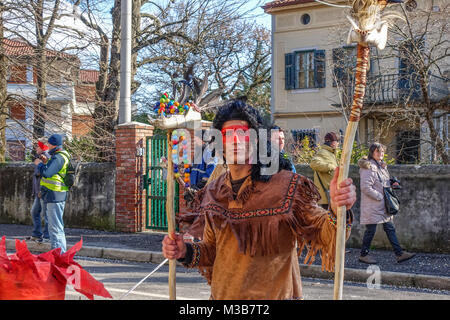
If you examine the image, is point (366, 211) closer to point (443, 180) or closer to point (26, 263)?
point (443, 180)

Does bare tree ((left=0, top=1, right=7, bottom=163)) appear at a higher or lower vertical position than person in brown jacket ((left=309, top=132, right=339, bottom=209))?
higher

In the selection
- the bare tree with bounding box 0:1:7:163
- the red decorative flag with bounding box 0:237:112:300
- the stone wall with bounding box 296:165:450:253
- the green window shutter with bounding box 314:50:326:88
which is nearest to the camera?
the red decorative flag with bounding box 0:237:112:300

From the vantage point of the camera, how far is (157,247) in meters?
10.5

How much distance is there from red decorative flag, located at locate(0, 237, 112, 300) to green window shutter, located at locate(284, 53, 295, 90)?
21.9 meters

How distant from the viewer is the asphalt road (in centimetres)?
679

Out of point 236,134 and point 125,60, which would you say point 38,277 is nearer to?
point 236,134

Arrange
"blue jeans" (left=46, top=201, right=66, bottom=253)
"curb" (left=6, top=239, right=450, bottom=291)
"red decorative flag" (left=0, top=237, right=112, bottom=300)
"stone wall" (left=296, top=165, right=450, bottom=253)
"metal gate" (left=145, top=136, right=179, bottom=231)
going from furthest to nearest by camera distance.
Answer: "metal gate" (left=145, top=136, right=179, bottom=231) < "stone wall" (left=296, top=165, right=450, bottom=253) < "blue jeans" (left=46, top=201, right=66, bottom=253) < "curb" (left=6, top=239, right=450, bottom=291) < "red decorative flag" (left=0, top=237, right=112, bottom=300)

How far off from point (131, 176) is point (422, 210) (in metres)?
6.22

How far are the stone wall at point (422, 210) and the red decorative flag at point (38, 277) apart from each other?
8.62 meters

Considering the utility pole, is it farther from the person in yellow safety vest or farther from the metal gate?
the person in yellow safety vest

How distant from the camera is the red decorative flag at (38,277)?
7.97ft

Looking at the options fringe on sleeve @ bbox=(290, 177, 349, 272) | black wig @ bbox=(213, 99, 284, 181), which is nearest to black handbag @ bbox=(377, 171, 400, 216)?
black wig @ bbox=(213, 99, 284, 181)

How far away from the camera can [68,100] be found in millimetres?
16516

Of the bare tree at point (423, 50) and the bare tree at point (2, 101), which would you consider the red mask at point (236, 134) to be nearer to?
the bare tree at point (423, 50)
